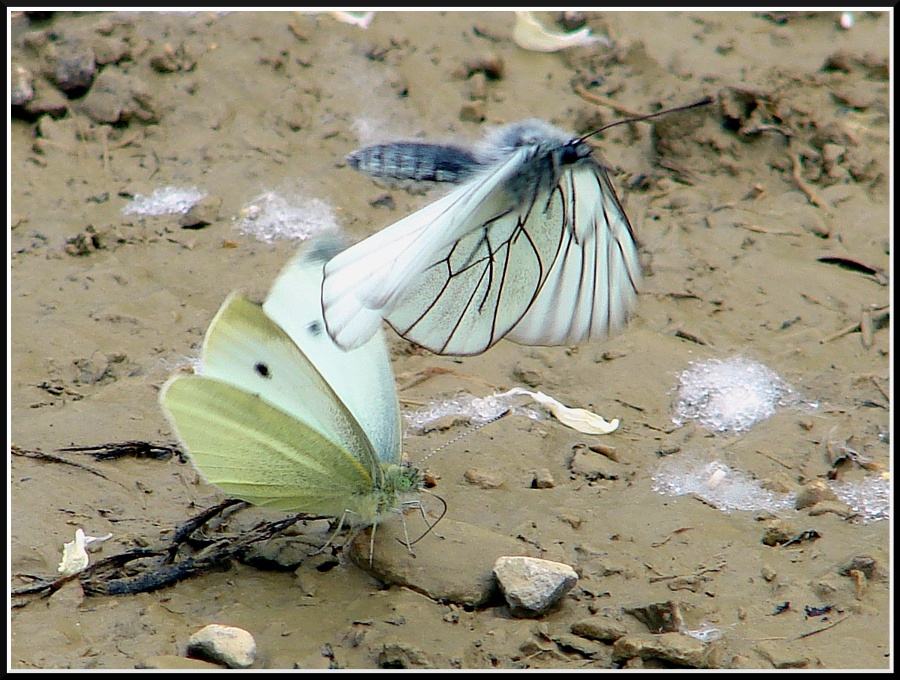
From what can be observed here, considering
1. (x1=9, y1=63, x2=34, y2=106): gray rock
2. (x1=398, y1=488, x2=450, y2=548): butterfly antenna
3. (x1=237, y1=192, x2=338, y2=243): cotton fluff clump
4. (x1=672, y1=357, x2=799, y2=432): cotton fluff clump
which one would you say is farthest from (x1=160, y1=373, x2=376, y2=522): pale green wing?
(x1=9, y1=63, x2=34, y2=106): gray rock

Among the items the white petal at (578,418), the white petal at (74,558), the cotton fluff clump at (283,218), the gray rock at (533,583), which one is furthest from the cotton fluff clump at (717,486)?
the cotton fluff clump at (283,218)

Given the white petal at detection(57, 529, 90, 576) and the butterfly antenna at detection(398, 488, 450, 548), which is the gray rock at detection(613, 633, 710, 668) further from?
the white petal at detection(57, 529, 90, 576)

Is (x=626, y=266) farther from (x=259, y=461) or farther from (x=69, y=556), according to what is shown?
(x=69, y=556)

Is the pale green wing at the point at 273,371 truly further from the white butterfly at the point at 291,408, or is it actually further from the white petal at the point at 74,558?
the white petal at the point at 74,558

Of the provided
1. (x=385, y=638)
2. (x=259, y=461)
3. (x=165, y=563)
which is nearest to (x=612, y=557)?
(x=385, y=638)

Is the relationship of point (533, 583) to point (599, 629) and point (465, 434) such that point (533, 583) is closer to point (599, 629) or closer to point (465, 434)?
point (599, 629)

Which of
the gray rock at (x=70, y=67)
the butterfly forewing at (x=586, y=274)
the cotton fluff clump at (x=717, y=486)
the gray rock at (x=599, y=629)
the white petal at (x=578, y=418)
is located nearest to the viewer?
the gray rock at (x=599, y=629)
